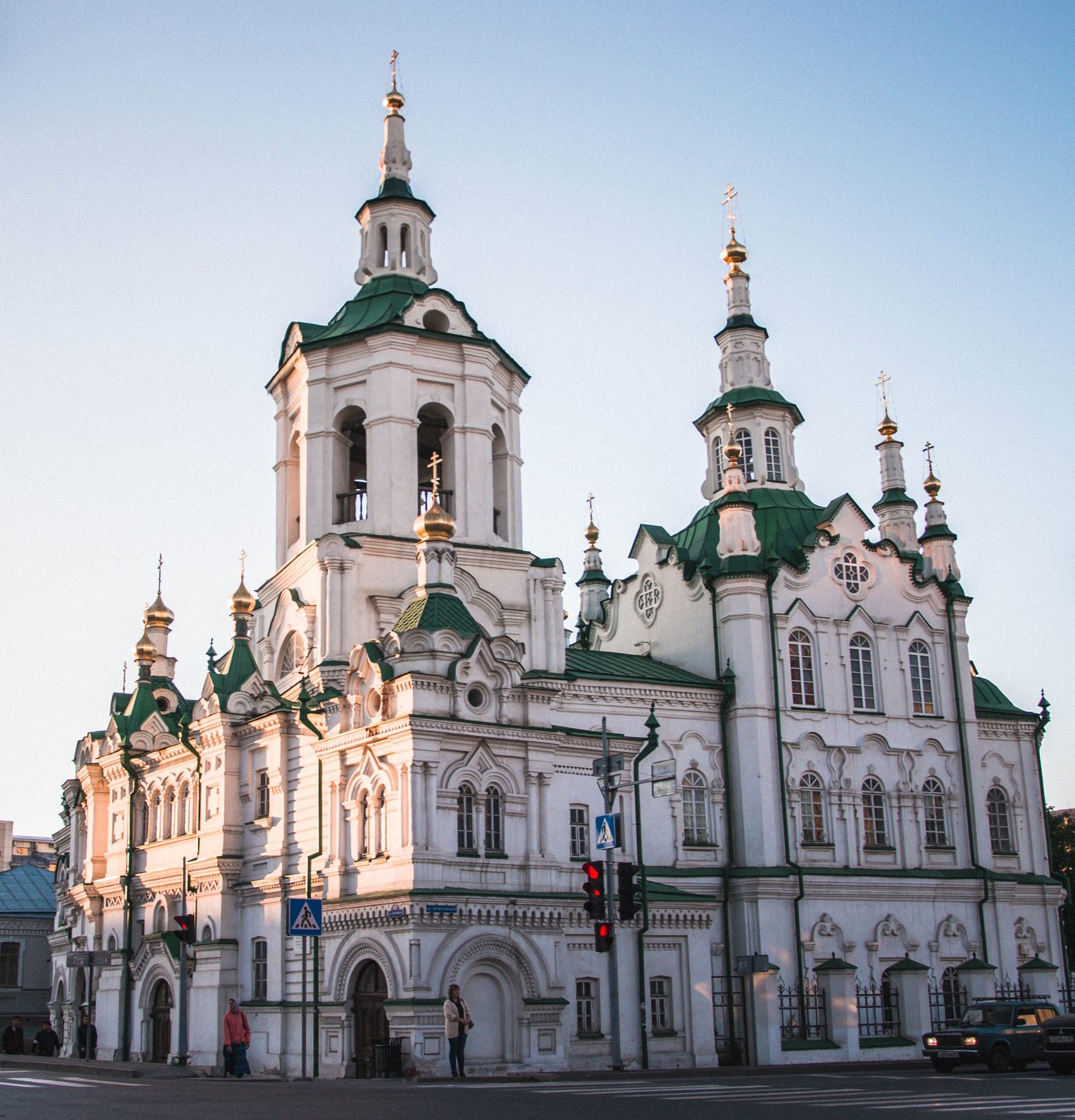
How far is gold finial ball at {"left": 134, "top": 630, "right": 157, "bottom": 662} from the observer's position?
136ft

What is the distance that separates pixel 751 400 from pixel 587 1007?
18859mm

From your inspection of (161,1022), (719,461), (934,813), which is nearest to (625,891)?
(161,1022)

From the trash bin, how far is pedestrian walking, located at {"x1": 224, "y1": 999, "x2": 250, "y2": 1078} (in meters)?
2.52

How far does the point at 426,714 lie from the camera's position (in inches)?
1078

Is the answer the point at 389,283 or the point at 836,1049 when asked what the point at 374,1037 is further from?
the point at 389,283

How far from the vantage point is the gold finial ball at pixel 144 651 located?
1631 inches

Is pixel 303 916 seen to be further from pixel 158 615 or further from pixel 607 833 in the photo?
pixel 158 615

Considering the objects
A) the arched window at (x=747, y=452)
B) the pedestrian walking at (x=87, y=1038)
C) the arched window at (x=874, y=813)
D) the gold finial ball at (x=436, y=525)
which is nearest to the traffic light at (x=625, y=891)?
the gold finial ball at (x=436, y=525)

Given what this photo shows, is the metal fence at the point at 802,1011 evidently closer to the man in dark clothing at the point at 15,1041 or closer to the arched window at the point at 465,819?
the arched window at the point at 465,819

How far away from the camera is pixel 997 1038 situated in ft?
84.8

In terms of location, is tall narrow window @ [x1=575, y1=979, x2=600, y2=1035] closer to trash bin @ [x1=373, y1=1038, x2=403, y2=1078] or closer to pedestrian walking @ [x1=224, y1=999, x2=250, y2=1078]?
trash bin @ [x1=373, y1=1038, x2=403, y2=1078]

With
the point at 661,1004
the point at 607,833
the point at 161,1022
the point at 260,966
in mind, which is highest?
the point at 607,833

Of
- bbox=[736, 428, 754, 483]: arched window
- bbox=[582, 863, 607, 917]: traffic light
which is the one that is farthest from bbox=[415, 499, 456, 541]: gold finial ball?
bbox=[736, 428, 754, 483]: arched window

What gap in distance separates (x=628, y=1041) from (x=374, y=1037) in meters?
5.31
